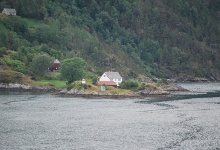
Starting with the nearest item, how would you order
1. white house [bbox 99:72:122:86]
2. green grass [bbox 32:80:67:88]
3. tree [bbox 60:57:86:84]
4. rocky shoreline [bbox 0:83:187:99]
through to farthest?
1. rocky shoreline [bbox 0:83:187:99]
2. white house [bbox 99:72:122:86]
3. tree [bbox 60:57:86:84]
4. green grass [bbox 32:80:67:88]

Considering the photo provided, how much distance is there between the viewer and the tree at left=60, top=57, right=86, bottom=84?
183375mm

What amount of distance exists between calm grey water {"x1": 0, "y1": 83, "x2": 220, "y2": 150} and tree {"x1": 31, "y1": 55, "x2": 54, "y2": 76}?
127ft

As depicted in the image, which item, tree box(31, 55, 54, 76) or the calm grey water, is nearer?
the calm grey water

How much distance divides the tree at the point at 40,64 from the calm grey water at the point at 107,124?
127 ft

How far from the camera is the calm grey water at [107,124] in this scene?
272 feet

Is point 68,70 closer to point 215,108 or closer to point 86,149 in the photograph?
point 215,108

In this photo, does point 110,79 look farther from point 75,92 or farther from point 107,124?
point 107,124

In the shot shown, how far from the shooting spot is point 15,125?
102 meters

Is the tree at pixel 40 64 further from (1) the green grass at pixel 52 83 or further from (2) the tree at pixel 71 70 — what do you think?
(2) the tree at pixel 71 70

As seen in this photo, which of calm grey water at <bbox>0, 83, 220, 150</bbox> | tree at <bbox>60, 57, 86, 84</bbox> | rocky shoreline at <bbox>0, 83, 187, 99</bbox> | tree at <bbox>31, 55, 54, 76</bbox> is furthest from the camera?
tree at <bbox>31, 55, 54, 76</bbox>

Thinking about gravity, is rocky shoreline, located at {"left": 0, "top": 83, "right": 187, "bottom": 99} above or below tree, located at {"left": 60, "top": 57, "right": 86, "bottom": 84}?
below

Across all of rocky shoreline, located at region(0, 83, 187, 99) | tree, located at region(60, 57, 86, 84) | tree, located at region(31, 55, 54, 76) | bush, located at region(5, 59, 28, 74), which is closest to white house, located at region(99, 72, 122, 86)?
tree, located at region(60, 57, 86, 84)

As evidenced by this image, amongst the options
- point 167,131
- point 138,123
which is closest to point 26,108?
point 138,123

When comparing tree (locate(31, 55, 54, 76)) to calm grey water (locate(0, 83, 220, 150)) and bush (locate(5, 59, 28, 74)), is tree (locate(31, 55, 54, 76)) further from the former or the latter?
calm grey water (locate(0, 83, 220, 150))
